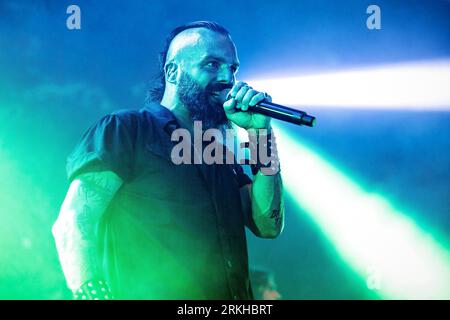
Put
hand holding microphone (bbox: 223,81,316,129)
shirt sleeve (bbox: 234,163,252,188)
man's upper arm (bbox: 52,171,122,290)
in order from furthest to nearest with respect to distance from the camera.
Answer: shirt sleeve (bbox: 234,163,252,188) → hand holding microphone (bbox: 223,81,316,129) → man's upper arm (bbox: 52,171,122,290)

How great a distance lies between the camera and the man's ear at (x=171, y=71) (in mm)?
1645

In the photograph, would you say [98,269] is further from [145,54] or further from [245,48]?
[245,48]

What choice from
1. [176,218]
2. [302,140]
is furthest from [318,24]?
[176,218]

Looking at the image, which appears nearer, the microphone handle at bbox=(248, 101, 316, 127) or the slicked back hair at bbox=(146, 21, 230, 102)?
the microphone handle at bbox=(248, 101, 316, 127)

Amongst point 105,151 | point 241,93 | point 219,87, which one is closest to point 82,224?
point 105,151

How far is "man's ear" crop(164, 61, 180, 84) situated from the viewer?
1.65 meters

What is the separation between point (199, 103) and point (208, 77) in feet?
0.29

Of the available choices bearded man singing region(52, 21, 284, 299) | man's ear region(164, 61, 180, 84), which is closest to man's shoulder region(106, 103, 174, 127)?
bearded man singing region(52, 21, 284, 299)

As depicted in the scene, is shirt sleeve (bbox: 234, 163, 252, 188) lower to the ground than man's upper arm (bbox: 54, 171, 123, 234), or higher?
higher

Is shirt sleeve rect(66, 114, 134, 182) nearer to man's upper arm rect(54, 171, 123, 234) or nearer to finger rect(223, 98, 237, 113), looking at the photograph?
man's upper arm rect(54, 171, 123, 234)

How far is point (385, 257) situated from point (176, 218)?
3.68 ft

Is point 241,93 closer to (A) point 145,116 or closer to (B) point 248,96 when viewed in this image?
(B) point 248,96

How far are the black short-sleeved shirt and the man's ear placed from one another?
275mm

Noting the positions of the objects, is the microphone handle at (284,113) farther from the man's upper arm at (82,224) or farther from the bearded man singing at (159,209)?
the man's upper arm at (82,224)
